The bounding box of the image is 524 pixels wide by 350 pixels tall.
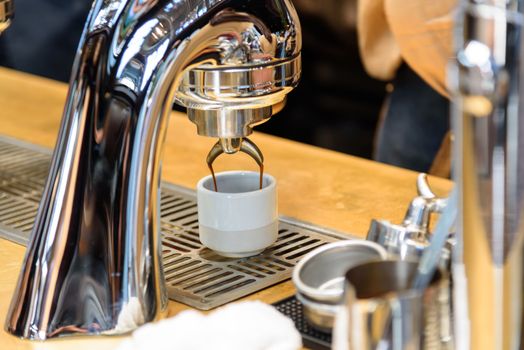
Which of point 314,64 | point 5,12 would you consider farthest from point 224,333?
point 314,64

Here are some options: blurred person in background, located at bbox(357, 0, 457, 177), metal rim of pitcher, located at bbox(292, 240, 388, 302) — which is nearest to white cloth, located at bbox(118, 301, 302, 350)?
metal rim of pitcher, located at bbox(292, 240, 388, 302)

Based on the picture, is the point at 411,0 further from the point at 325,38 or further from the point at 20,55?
the point at 325,38

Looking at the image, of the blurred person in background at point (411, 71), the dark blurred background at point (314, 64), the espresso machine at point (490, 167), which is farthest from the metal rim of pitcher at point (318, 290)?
the dark blurred background at point (314, 64)

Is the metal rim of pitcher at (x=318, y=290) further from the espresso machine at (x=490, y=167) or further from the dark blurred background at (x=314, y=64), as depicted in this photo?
the dark blurred background at (x=314, y=64)

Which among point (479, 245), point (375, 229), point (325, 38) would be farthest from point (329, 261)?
point (325, 38)

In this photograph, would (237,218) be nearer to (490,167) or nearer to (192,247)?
(192,247)

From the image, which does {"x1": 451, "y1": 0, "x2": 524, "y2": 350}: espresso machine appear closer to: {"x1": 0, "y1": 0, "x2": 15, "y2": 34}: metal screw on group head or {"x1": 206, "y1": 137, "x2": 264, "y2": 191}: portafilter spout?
{"x1": 206, "y1": 137, "x2": 264, "y2": 191}: portafilter spout

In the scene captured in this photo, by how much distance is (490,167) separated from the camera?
0.51 metres

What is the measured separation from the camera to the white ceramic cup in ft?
3.06

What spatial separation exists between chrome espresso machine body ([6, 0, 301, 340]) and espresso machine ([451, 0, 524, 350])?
32cm

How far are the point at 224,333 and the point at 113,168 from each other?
181 millimetres

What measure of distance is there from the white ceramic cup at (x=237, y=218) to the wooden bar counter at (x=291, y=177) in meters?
0.06

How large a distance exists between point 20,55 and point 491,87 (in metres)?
2.19

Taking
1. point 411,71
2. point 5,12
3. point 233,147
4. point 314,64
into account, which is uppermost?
point 5,12
